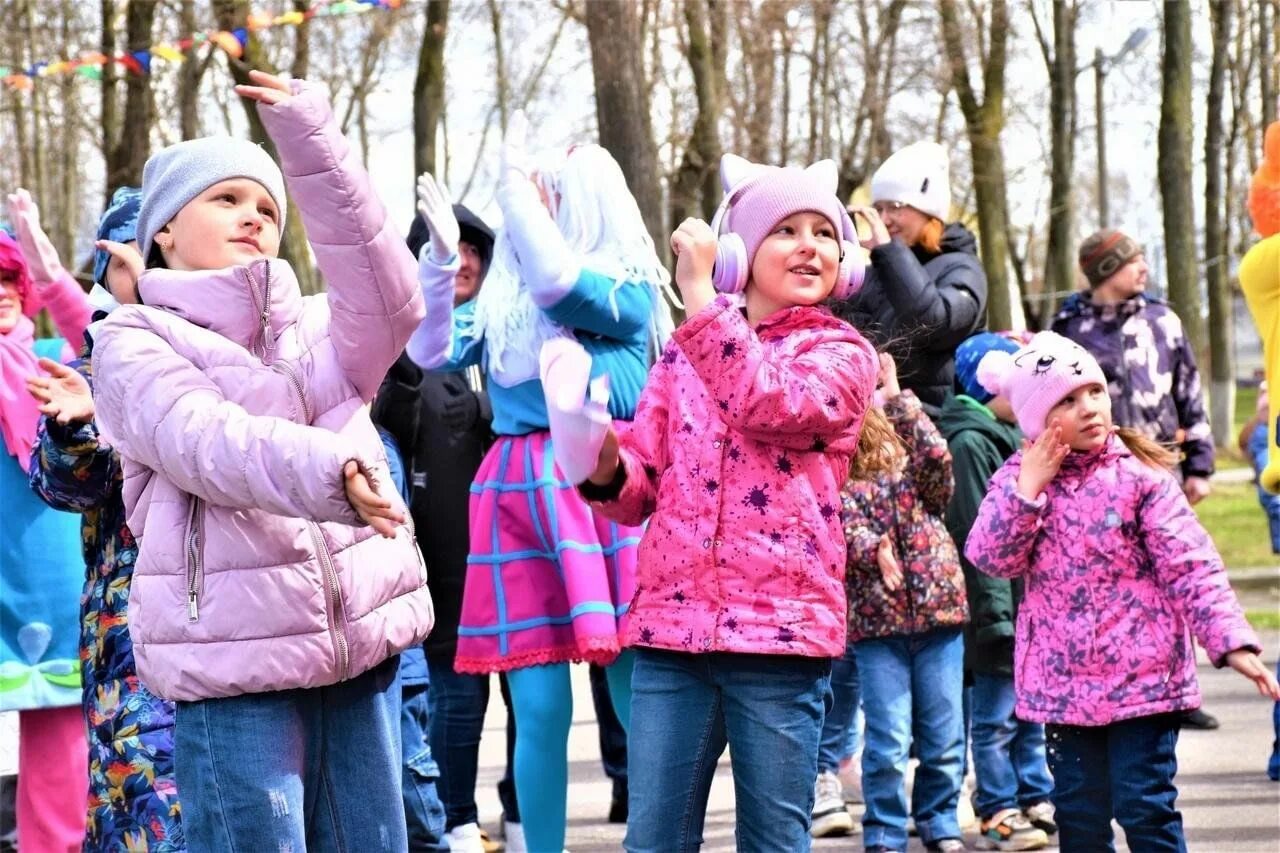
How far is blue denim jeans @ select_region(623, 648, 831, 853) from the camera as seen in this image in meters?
3.85

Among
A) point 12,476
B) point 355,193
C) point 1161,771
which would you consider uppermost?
point 355,193

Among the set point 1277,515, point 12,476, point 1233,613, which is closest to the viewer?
point 1233,613

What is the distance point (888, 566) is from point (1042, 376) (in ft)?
3.95

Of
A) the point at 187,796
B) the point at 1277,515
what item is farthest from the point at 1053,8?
the point at 187,796

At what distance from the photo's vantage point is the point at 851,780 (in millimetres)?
7195

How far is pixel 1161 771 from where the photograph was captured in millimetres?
4754

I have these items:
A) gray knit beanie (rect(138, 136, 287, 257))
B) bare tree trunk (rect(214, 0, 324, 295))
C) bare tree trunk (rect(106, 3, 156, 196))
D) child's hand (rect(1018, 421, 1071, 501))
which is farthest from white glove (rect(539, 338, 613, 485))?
bare tree trunk (rect(106, 3, 156, 196))

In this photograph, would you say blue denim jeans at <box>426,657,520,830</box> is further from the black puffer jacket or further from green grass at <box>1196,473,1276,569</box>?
green grass at <box>1196,473,1276,569</box>

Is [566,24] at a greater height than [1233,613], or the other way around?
[566,24]

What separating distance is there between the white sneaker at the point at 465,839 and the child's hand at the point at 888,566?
1.54 m

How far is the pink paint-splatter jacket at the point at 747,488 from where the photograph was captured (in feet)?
12.5

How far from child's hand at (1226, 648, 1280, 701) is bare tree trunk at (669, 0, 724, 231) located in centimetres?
1697

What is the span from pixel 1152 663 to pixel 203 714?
8.01 ft

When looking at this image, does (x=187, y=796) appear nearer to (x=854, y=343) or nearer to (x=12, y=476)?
(x=854, y=343)
